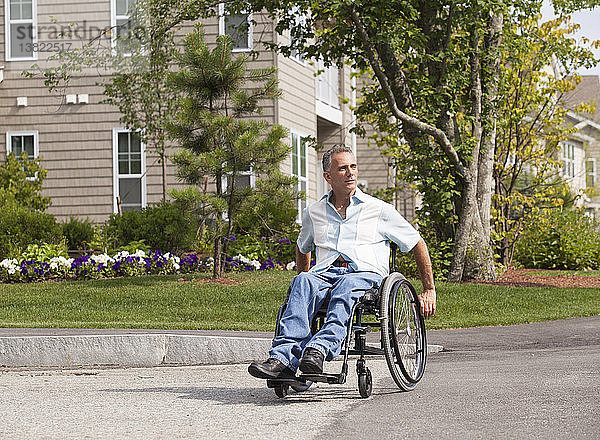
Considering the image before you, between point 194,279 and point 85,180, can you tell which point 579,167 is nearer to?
point 85,180

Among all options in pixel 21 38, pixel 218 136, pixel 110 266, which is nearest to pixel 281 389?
pixel 218 136

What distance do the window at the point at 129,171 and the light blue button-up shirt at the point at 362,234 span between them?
16392mm

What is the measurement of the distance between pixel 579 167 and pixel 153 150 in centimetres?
2806

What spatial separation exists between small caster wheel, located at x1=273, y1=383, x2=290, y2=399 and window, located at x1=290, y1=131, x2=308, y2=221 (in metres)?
16.6

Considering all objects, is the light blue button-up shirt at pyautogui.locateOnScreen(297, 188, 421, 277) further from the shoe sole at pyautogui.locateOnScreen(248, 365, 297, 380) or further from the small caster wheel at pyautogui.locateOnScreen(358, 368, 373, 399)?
the shoe sole at pyautogui.locateOnScreen(248, 365, 297, 380)

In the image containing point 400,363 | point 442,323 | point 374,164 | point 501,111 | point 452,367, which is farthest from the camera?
point 374,164

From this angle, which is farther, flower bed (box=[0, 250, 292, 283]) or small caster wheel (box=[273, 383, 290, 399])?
flower bed (box=[0, 250, 292, 283])

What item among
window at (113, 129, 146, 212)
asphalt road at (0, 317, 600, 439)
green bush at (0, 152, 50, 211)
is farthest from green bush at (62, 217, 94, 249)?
asphalt road at (0, 317, 600, 439)

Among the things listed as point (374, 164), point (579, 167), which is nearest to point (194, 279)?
point (374, 164)

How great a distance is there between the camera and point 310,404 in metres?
5.94

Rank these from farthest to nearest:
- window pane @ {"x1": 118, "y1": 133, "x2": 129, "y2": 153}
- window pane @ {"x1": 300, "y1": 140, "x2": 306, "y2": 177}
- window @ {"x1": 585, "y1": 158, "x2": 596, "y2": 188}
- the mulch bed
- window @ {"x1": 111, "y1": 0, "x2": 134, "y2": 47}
→ window @ {"x1": 585, "y1": 158, "x2": 596, "y2": 188} → window pane @ {"x1": 300, "y1": 140, "x2": 306, "y2": 177} → window @ {"x1": 111, "y1": 0, "x2": 134, "y2": 47} → window pane @ {"x1": 118, "y1": 133, "x2": 129, "y2": 153} → the mulch bed

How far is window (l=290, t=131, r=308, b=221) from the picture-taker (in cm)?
2313

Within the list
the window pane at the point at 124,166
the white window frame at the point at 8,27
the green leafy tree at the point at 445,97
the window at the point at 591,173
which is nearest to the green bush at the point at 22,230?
the window pane at the point at 124,166

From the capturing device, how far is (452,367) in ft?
26.4
